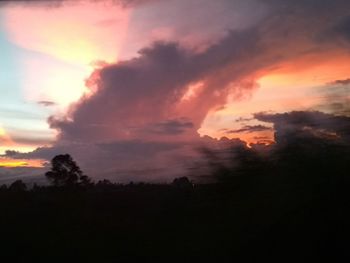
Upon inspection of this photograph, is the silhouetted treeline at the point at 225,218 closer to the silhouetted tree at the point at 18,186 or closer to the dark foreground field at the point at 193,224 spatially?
the dark foreground field at the point at 193,224

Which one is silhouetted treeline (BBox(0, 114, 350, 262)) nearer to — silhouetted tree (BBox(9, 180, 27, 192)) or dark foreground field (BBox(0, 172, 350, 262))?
dark foreground field (BBox(0, 172, 350, 262))

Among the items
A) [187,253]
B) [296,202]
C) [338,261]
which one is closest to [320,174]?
[296,202]

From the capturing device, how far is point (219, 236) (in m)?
11.5

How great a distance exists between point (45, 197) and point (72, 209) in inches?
65.7

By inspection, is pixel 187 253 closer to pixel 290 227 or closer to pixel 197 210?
pixel 197 210

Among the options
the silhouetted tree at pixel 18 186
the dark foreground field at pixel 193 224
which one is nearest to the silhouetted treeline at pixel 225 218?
the dark foreground field at pixel 193 224

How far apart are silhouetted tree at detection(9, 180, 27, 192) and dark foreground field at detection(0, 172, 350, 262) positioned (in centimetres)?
205

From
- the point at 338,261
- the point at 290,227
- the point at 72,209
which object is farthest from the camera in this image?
the point at 72,209

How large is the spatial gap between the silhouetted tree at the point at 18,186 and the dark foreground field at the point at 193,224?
205 centimetres

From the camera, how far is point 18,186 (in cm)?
2039

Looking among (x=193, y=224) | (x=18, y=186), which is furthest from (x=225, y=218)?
(x=18, y=186)

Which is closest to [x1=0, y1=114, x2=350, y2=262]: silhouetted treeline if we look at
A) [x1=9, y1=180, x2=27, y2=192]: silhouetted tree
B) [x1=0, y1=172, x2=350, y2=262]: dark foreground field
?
[x1=0, y1=172, x2=350, y2=262]: dark foreground field

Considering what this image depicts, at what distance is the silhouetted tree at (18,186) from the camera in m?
19.6

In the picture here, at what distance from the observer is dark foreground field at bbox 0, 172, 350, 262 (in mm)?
10352
